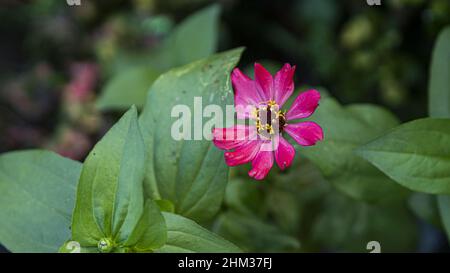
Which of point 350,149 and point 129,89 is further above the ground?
point 129,89

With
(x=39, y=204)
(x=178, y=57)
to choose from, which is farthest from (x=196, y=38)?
(x=39, y=204)

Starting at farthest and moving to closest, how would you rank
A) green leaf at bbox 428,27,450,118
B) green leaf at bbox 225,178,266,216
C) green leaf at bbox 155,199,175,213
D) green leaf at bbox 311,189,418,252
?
green leaf at bbox 311,189,418,252 < green leaf at bbox 225,178,266,216 < green leaf at bbox 428,27,450,118 < green leaf at bbox 155,199,175,213

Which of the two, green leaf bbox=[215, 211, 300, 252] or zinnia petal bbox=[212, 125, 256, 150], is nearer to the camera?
zinnia petal bbox=[212, 125, 256, 150]

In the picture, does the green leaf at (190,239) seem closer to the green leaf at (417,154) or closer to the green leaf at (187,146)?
the green leaf at (187,146)

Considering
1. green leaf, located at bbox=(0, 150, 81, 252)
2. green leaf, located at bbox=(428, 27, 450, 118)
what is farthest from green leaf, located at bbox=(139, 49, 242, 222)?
green leaf, located at bbox=(428, 27, 450, 118)

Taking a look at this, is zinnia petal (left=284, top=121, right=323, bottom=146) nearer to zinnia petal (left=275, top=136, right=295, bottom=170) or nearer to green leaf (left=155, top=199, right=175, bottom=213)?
zinnia petal (left=275, top=136, right=295, bottom=170)

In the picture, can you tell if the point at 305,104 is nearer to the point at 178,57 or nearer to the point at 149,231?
the point at 149,231

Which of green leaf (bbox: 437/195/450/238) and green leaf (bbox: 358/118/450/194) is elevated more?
green leaf (bbox: 358/118/450/194)
